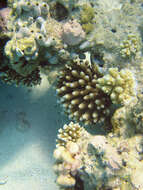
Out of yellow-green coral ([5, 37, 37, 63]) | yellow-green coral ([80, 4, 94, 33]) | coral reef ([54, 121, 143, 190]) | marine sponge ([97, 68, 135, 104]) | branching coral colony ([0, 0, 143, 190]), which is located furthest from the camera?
yellow-green coral ([80, 4, 94, 33])

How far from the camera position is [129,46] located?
4.10 metres

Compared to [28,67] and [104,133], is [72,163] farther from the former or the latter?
[28,67]

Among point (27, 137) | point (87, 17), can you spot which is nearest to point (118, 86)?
point (87, 17)

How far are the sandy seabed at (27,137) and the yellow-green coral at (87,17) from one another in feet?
7.20

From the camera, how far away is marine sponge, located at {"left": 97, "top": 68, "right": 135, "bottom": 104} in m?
3.61

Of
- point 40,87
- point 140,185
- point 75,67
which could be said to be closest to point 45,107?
point 40,87

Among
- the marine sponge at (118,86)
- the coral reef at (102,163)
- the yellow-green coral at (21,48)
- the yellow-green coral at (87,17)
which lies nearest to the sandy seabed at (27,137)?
the coral reef at (102,163)

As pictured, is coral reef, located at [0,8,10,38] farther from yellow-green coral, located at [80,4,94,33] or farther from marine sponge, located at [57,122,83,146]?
marine sponge, located at [57,122,83,146]

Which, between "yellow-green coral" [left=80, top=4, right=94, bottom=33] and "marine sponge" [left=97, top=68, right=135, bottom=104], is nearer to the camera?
"marine sponge" [left=97, top=68, right=135, bottom=104]

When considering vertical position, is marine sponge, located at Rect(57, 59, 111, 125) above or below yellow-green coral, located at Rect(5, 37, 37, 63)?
below

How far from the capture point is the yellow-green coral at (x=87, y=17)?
4.16 meters

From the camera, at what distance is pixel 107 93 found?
384cm

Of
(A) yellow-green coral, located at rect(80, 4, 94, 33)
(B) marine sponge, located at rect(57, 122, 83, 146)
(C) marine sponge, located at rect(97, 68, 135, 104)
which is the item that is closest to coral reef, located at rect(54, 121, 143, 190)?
(B) marine sponge, located at rect(57, 122, 83, 146)

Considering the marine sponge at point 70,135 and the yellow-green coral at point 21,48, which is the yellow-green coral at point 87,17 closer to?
the yellow-green coral at point 21,48
